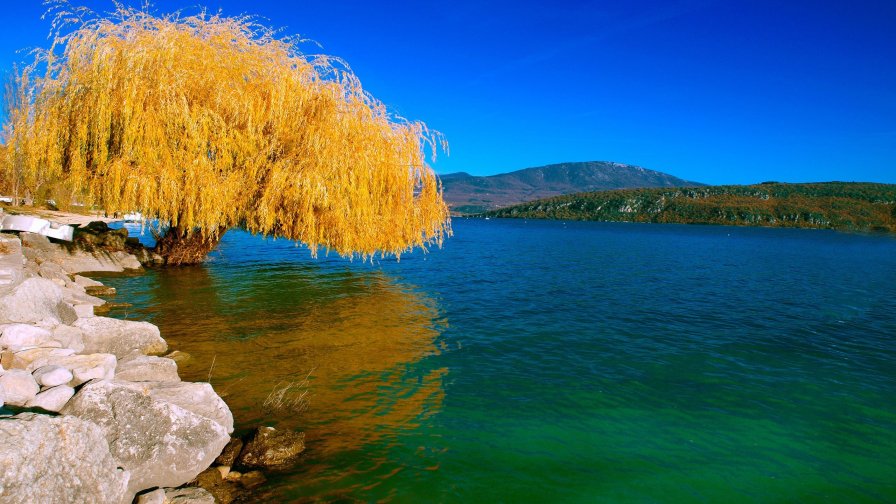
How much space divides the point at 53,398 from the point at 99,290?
13.6 meters

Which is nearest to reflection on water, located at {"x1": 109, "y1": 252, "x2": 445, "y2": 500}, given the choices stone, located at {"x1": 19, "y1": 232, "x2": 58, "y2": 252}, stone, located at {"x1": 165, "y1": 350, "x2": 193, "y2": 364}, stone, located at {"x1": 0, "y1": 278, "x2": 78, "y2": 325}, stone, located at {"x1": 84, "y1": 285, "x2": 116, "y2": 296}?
stone, located at {"x1": 165, "y1": 350, "x2": 193, "y2": 364}

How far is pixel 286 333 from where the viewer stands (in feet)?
47.1

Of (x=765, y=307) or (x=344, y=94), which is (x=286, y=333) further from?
(x=765, y=307)

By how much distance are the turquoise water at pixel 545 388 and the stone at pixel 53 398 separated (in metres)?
2.53

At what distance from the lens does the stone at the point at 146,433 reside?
6.38 metres

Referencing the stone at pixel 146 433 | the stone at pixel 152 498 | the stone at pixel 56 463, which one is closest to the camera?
the stone at pixel 56 463

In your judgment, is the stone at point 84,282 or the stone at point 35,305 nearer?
the stone at point 35,305

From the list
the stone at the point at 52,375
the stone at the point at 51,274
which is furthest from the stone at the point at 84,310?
the stone at the point at 52,375

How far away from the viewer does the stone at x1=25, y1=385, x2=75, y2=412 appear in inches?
261

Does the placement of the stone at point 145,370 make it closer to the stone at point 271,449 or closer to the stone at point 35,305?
the stone at point 35,305

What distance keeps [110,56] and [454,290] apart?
16.6 meters

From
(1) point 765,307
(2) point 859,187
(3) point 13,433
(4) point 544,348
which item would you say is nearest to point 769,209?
(2) point 859,187

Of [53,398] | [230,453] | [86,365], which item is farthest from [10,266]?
[230,453]

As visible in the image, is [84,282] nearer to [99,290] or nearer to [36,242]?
[99,290]
